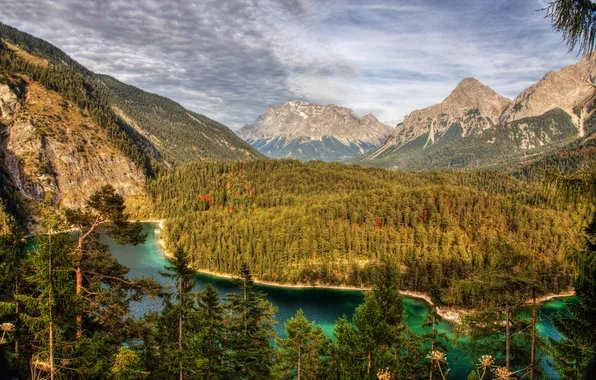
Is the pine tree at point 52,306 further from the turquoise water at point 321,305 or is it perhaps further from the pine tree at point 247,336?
the turquoise water at point 321,305

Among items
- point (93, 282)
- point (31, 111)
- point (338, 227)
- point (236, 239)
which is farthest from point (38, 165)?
point (93, 282)

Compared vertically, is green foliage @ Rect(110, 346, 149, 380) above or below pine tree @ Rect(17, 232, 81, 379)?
below

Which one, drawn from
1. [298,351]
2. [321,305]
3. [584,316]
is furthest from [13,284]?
[321,305]

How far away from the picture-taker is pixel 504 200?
114 m

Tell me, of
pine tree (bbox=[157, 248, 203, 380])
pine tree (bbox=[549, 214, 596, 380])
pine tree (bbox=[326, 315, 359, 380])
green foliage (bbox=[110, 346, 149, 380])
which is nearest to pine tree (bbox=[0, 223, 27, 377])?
green foliage (bbox=[110, 346, 149, 380])

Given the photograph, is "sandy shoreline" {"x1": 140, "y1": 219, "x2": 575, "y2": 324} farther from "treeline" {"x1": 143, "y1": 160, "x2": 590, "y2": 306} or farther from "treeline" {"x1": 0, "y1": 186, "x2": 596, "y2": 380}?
"treeline" {"x1": 0, "y1": 186, "x2": 596, "y2": 380}

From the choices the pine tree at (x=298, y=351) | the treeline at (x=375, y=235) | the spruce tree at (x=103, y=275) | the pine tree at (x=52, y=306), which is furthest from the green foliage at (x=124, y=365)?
the treeline at (x=375, y=235)

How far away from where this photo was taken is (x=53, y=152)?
566ft

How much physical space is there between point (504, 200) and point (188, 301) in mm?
123638

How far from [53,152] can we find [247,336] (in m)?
195

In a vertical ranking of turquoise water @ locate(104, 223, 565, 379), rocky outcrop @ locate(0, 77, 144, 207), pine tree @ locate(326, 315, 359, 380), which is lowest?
turquoise water @ locate(104, 223, 565, 379)

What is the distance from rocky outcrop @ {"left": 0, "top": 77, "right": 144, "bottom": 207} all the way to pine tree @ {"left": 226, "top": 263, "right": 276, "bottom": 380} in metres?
166

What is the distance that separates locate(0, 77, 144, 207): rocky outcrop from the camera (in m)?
159

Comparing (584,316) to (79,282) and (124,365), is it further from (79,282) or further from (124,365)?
(79,282)
